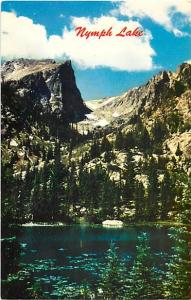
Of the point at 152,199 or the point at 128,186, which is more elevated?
the point at 128,186

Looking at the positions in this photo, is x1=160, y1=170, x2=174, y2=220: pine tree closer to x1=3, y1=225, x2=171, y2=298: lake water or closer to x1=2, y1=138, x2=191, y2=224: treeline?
x1=2, y1=138, x2=191, y2=224: treeline

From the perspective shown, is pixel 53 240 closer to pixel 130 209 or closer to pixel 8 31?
pixel 130 209

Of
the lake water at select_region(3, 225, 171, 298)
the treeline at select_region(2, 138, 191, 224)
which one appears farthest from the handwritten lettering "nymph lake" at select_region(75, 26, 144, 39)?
the treeline at select_region(2, 138, 191, 224)

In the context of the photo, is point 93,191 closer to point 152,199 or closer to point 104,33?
point 152,199

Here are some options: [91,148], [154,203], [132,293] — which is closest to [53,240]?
[154,203]

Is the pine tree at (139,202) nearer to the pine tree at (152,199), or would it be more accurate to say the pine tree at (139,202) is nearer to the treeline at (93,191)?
the treeline at (93,191)

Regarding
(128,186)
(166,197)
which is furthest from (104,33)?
(128,186)

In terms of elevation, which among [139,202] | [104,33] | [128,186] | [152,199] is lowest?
[139,202]

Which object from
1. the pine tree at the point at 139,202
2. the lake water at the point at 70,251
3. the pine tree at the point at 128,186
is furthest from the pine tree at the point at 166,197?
the pine tree at the point at 128,186

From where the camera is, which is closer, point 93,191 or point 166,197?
point 93,191

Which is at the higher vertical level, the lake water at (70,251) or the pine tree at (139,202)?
the pine tree at (139,202)
